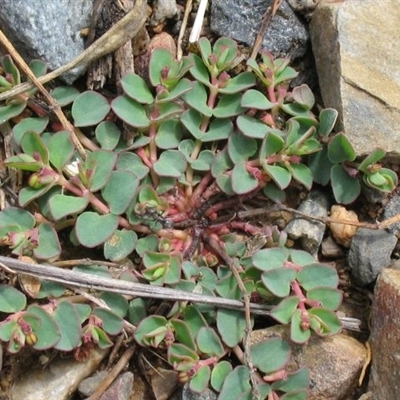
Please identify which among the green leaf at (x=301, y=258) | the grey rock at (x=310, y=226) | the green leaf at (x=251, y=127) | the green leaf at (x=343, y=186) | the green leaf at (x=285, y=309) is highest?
the green leaf at (x=251, y=127)

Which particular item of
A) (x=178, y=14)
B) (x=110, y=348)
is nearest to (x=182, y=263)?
(x=110, y=348)

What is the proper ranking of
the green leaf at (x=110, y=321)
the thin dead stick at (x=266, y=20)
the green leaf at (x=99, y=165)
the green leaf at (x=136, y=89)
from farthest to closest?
the thin dead stick at (x=266, y=20), the green leaf at (x=136, y=89), the green leaf at (x=99, y=165), the green leaf at (x=110, y=321)

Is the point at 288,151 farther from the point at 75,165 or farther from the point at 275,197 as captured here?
the point at 75,165

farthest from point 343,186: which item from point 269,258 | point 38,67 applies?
point 38,67

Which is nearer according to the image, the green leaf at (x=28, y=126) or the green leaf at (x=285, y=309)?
the green leaf at (x=285, y=309)

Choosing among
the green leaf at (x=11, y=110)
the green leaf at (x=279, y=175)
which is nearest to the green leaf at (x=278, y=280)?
the green leaf at (x=279, y=175)

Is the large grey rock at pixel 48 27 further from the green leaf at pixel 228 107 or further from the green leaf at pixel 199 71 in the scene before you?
the green leaf at pixel 228 107
